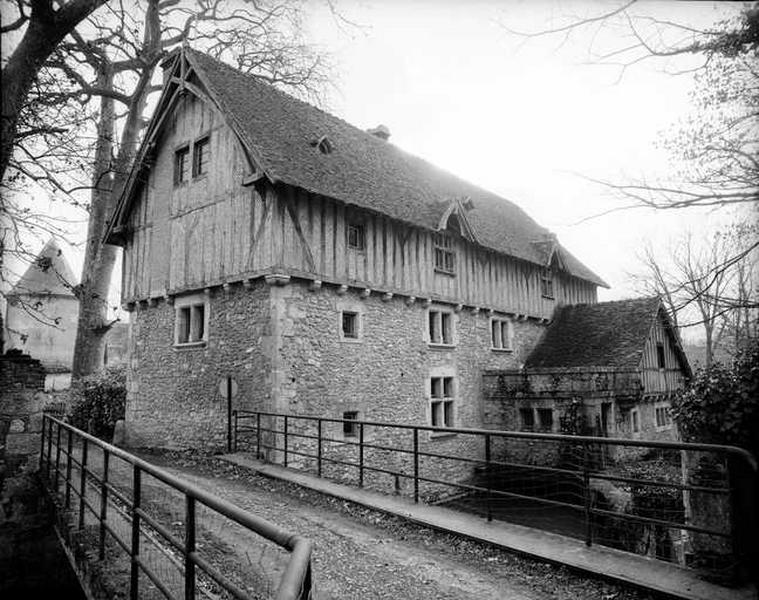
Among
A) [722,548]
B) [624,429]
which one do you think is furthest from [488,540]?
[624,429]

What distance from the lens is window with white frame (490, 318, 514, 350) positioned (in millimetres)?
18672

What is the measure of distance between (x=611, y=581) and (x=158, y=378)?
1299 cm

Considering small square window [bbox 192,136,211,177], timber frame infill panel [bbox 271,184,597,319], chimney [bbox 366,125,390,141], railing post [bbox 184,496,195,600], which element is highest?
chimney [bbox 366,125,390,141]

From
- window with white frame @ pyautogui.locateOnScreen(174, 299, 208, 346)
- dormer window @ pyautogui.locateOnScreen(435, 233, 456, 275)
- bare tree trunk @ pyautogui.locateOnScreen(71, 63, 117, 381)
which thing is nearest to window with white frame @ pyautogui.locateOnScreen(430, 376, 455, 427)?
dormer window @ pyautogui.locateOnScreen(435, 233, 456, 275)

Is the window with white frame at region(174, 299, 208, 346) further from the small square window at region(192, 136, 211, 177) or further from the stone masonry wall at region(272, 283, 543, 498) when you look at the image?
the small square window at region(192, 136, 211, 177)

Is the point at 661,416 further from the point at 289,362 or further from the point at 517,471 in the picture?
the point at 289,362

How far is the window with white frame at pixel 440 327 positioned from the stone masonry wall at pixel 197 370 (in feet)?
19.3

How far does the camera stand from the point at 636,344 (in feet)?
58.3

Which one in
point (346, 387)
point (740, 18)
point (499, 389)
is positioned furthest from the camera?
point (499, 389)

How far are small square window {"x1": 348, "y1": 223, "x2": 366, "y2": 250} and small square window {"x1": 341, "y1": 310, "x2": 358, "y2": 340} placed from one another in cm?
176

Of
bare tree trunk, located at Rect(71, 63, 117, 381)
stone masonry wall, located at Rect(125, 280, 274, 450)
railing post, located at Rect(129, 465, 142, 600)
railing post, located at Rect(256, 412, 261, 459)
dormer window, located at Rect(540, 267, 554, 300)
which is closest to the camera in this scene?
railing post, located at Rect(129, 465, 142, 600)

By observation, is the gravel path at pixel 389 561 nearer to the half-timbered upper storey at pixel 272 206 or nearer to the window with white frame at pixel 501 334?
the half-timbered upper storey at pixel 272 206

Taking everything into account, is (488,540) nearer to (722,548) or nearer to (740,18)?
(722,548)

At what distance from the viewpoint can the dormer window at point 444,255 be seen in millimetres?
15891
